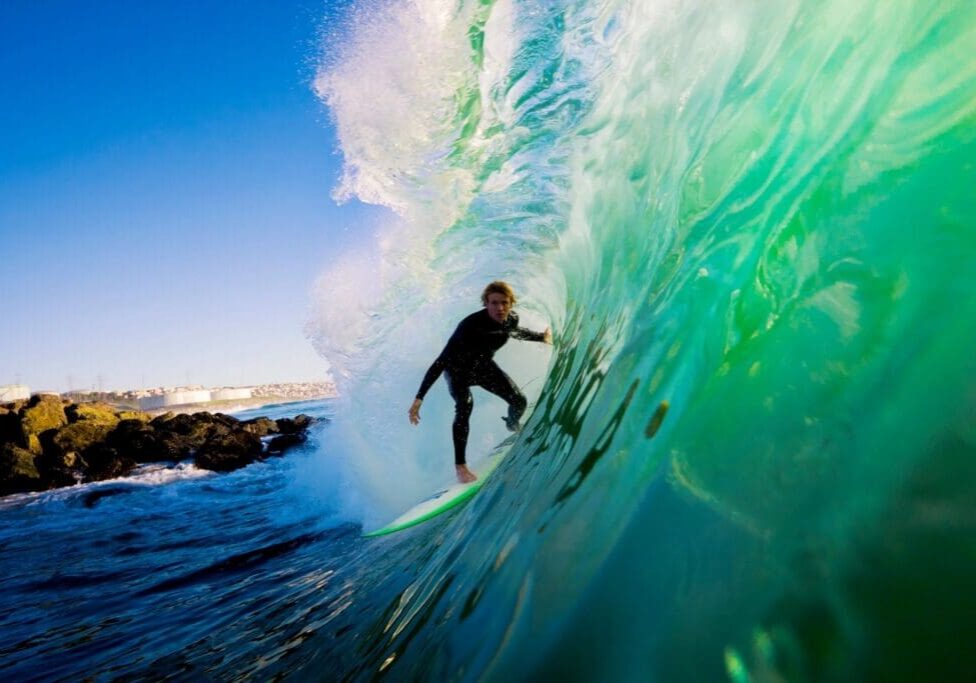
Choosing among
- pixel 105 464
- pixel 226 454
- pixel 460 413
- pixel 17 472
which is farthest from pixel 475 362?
pixel 17 472

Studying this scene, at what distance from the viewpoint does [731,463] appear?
1.48 m

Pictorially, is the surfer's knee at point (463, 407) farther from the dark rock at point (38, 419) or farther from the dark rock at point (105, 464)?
the dark rock at point (38, 419)

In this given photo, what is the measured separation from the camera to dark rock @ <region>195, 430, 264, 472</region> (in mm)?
14617

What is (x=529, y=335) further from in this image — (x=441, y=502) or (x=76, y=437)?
(x=76, y=437)

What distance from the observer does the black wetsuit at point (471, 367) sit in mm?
5613

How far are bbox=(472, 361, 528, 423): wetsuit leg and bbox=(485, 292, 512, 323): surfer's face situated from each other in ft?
2.02

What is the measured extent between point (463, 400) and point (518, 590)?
4.08m

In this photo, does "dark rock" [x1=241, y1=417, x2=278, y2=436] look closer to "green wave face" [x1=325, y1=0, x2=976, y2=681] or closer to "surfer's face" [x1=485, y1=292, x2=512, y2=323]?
"surfer's face" [x1=485, y1=292, x2=512, y2=323]

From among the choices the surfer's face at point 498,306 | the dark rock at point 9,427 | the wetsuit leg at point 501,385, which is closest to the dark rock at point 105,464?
the dark rock at point 9,427

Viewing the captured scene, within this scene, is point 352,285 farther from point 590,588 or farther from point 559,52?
point 590,588

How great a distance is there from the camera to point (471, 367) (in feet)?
19.2

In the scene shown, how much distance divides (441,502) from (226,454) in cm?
1200

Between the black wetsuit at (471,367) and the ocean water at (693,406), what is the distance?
90cm

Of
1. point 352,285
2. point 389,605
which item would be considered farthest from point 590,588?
point 352,285
